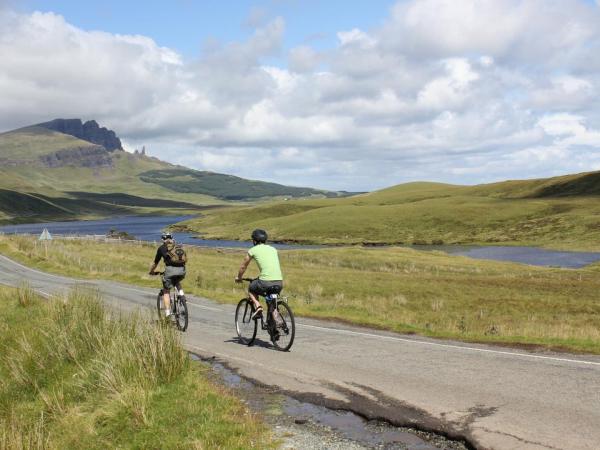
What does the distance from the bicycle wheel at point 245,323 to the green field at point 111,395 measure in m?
2.40

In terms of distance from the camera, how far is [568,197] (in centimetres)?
15900

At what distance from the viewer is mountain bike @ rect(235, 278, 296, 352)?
44.9 ft

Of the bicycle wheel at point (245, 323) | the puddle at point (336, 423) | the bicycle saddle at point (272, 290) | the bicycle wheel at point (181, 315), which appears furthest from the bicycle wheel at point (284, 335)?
the bicycle wheel at point (181, 315)

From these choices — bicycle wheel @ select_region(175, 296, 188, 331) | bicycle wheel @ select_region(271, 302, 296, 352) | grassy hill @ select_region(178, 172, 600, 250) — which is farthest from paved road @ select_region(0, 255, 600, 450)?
grassy hill @ select_region(178, 172, 600, 250)

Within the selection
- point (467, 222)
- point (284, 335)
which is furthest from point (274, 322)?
point (467, 222)

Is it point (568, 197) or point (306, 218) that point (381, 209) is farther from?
point (568, 197)

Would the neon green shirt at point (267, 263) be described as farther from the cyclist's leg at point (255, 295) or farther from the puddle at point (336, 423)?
the puddle at point (336, 423)

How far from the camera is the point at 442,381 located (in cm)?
1070

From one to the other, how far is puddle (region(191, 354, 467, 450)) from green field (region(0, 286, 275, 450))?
602 mm

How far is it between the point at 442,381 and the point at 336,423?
278 cm

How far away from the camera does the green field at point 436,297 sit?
18870 mm

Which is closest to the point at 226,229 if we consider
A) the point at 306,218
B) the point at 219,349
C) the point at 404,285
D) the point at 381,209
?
the point at 306,218

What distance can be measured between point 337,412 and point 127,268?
4484 cm

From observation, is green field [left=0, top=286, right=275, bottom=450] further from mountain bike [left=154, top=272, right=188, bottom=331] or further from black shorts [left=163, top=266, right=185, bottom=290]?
mountain bike [left=154, top=272, right=188, bottom=331]
